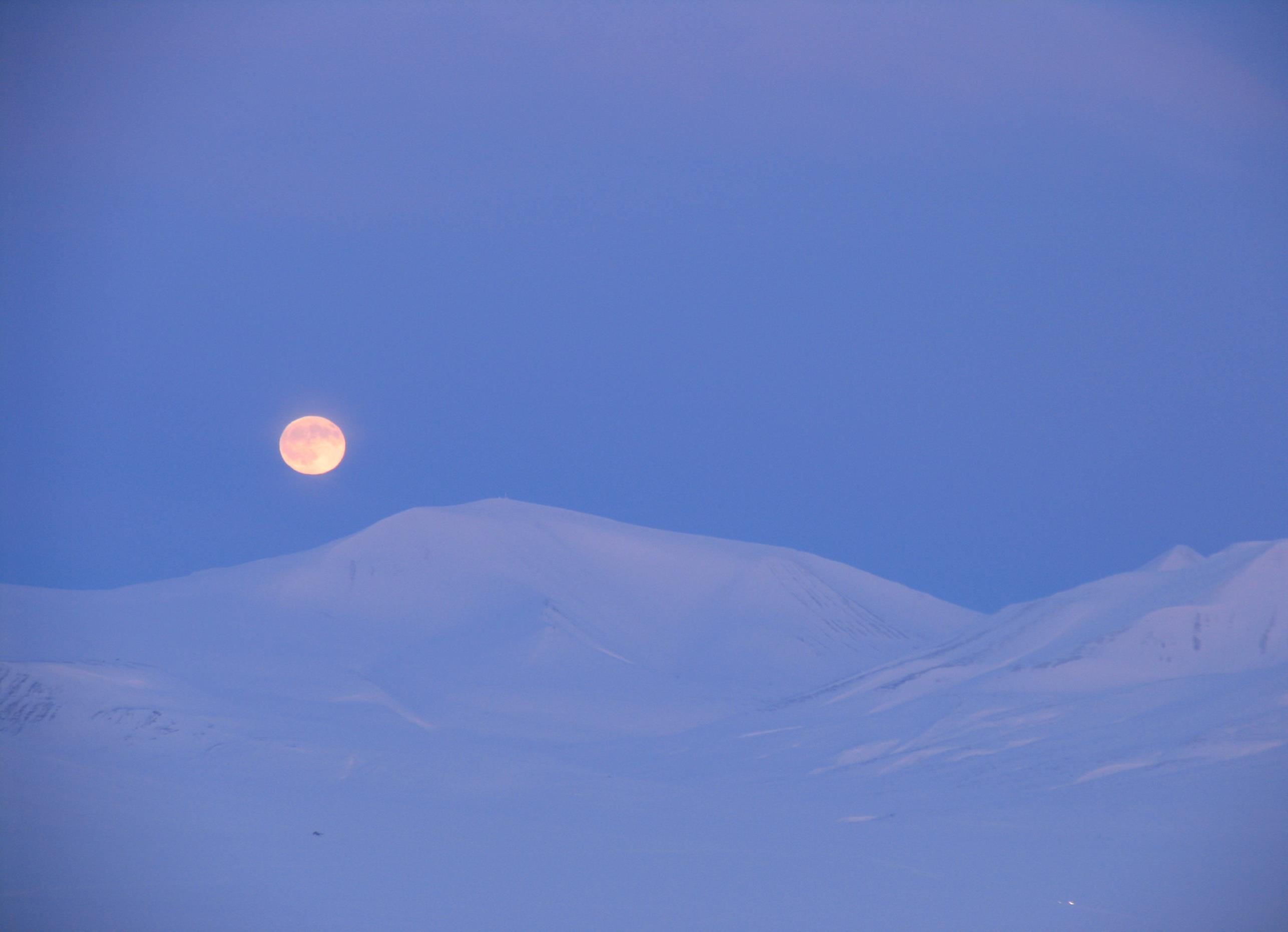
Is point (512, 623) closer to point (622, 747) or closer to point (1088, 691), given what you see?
point (622, 747)

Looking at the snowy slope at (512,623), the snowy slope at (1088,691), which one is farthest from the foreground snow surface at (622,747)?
the snowy slope at (512,623)

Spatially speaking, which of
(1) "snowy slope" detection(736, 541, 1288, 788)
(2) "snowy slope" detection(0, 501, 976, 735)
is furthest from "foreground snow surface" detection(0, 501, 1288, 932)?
(2) "snowy slope" detection(0, 501, 976, 735)

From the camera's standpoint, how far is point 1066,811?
1437 inches

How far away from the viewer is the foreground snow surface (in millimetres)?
27562

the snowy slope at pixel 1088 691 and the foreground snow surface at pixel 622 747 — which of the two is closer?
the foreground snow surface at pixel 622 747

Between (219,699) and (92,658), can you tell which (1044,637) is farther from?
(92,658)

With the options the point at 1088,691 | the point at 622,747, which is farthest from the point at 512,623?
the point at 1088,691

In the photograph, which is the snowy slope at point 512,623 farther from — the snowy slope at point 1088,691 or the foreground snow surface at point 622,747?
the snowy slope at point 1088,691

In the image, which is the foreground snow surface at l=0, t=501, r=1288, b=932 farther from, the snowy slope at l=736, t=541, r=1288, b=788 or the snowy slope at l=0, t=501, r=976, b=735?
the snowy slope at l=0, t=501, r=976, b=735

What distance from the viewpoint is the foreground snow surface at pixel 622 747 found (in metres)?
27.6

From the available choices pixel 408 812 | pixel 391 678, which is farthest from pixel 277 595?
pixel 408 812

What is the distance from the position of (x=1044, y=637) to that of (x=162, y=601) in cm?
5979

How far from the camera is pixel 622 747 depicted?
60.5m

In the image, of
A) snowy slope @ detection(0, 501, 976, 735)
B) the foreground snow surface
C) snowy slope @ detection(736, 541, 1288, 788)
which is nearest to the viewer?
the foreground snow surface
